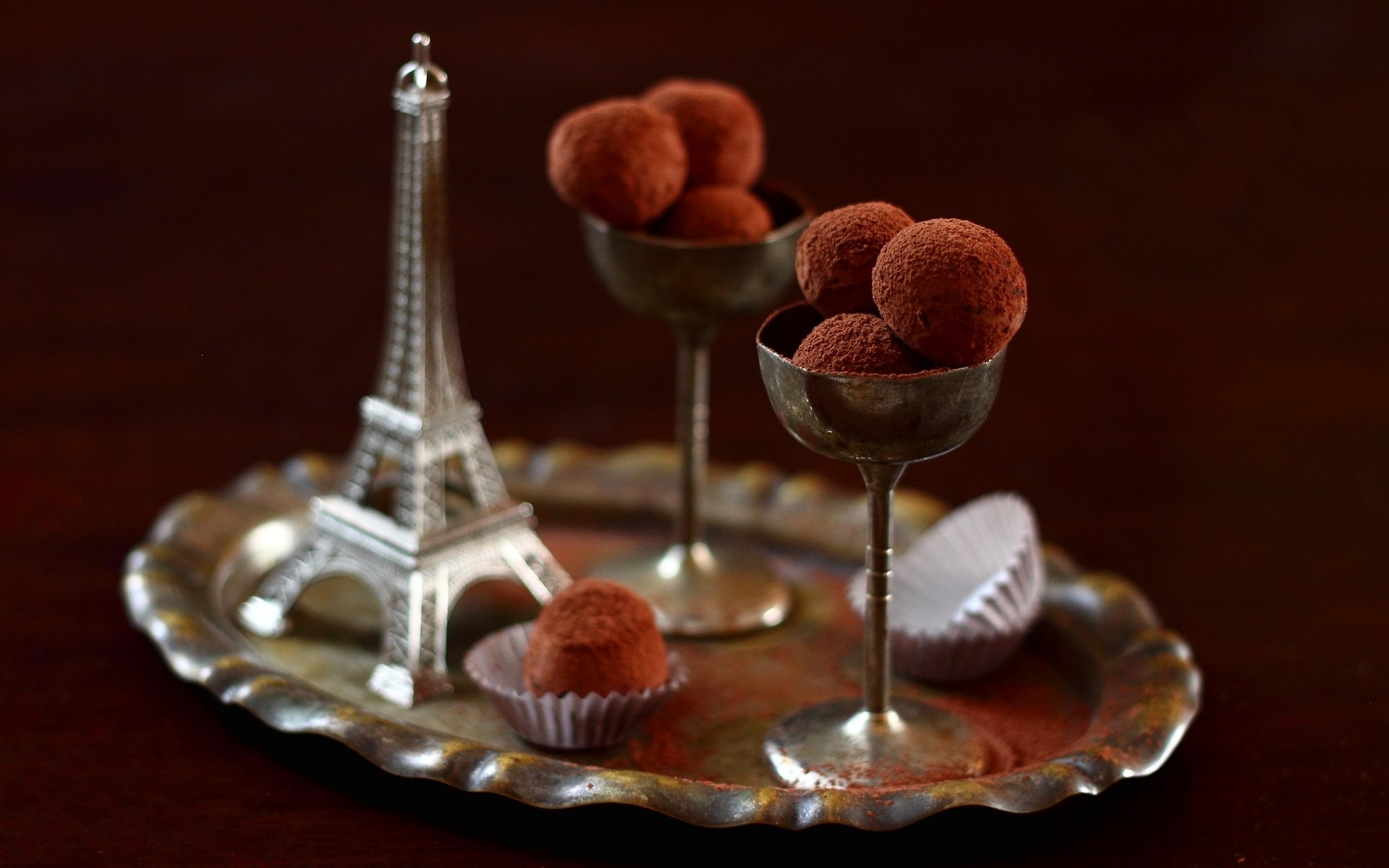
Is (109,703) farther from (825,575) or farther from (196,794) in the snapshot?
(825,575)

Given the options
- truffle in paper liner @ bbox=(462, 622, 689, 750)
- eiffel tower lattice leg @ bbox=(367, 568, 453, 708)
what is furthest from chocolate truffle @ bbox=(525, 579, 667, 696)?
eiffel tower lattice leg @ bbox=(367, 568, 453, 708)

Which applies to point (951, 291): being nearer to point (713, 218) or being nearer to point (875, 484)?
point (875, 484)

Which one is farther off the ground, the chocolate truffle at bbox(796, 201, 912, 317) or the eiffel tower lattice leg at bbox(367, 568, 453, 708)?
the chocolate truffle at bbox(796, 201, 912, 317)

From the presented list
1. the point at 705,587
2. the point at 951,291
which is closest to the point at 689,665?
the point at 705,587

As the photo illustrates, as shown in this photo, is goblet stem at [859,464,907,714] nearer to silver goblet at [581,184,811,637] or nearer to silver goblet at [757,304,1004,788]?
silver goblet at [757,304,1004,788]

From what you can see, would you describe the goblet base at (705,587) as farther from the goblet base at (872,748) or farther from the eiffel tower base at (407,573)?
the goblet base at (872,748)

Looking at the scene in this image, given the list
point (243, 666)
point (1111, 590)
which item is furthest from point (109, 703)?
point (1111, 590)
